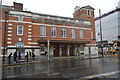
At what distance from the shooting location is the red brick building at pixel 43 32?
19344mm

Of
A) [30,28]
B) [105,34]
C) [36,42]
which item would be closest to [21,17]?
[30,28]

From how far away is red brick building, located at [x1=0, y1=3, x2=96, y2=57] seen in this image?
19344 mm

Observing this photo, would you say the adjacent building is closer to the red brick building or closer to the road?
the red brick building

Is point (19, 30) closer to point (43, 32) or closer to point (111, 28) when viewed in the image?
point (43, 32)

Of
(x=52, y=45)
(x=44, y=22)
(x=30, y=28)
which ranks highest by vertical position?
(x=44, y=22)

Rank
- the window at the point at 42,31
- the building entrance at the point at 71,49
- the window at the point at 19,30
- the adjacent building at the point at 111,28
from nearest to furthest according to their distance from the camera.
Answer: the window at the point at 19,30
the window at the point at 42,31
the building entrance at the point at 71,49
the adjacent building at the point at 111,28

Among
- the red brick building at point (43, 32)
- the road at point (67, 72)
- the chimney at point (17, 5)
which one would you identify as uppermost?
the chimney at point (17, 5)

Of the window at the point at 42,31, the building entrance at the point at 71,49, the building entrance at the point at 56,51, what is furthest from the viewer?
the building entrance at the point at 71,49

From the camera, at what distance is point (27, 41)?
2017 cm

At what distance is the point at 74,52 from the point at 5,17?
17993 millimetres

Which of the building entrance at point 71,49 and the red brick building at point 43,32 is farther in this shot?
the building entrance at point 71,49

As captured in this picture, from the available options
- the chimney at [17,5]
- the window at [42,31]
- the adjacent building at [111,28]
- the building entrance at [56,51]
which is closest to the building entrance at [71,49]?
the building entrance at [56,51]

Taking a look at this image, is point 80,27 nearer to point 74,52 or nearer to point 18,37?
point 74,52

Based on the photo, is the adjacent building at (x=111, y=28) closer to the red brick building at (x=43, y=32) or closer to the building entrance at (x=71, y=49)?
the red brick building at (x=43, y=32)
